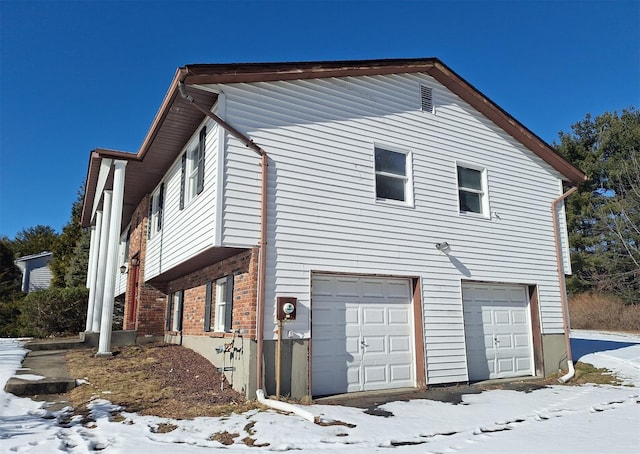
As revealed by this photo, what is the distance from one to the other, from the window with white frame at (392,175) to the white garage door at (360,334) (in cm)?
180

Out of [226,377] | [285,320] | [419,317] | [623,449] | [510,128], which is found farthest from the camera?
[510,128]

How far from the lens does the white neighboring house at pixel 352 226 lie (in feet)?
26.2

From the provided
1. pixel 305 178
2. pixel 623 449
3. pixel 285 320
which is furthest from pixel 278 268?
pixel 623 449

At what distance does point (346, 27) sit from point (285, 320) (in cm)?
729

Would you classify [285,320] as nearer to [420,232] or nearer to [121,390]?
[121,390]

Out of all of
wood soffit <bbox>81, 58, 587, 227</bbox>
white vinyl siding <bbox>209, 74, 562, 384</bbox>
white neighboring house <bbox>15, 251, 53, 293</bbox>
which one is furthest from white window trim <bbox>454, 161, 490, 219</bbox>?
white neighboring house <bbox>15, 251, 53, 293</bbox>

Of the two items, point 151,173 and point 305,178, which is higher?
point 151,173

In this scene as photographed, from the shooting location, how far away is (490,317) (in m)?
10.8

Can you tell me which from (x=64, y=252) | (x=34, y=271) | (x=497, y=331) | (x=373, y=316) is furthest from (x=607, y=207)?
(x=34, y=271)

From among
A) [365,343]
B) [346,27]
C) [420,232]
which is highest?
[346,27]

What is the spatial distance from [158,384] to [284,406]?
2.70m

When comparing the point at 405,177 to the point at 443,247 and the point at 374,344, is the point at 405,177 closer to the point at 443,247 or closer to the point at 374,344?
the point at 443,247

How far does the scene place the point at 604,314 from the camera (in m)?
24.4

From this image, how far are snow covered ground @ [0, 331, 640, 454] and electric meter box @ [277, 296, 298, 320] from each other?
1.46 m
